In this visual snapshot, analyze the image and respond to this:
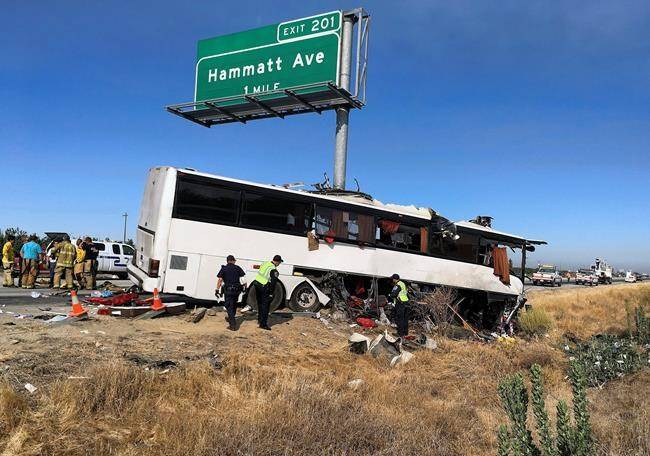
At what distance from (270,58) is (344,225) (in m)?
8.08

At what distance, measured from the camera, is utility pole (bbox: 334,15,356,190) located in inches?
631

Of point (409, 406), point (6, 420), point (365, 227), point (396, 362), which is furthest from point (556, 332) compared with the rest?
point (6, 420)

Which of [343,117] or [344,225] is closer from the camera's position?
[344,225]

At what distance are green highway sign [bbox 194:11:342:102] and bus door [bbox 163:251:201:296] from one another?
836 centimetres

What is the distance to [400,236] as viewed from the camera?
12.9 m

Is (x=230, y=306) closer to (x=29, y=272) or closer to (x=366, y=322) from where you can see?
(x=366, y=322)

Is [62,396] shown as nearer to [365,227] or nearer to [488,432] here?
[488,432]

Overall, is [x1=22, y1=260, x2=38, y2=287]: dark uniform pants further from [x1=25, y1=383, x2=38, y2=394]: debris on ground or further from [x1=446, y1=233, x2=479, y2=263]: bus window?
[x1=446, y1=233, x2=479, y2=263]: bus window

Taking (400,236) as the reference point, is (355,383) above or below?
below

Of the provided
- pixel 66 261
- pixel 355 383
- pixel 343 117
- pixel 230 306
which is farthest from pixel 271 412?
pixel 343 117

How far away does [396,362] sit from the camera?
8578mm

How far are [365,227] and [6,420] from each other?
9241 mm

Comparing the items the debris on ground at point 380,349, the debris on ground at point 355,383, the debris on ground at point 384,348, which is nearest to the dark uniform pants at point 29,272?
the debris on ground at point 380,349

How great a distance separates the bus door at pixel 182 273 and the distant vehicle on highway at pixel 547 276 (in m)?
42.6
